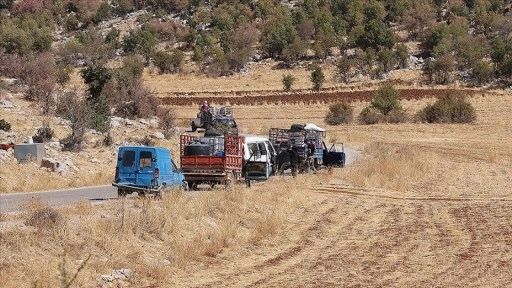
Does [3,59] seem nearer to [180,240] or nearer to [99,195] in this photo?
[99,195]

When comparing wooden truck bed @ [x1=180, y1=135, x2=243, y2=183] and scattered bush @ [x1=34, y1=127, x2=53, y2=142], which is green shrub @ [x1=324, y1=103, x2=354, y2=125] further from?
wooden truck bed @ [x1=180, y1=135, x2=243, y2=183]

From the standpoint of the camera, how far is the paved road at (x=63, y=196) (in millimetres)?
21198

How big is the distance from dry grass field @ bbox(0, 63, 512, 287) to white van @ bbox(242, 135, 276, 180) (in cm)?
77

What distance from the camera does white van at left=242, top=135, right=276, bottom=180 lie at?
2900cm

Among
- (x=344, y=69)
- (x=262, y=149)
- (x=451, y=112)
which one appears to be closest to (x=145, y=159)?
(x=262, y=149)

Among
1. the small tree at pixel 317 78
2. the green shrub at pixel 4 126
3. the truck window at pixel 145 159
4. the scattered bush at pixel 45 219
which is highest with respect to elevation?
the small tree at pixel 317 78

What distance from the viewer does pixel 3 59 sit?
5041 cm

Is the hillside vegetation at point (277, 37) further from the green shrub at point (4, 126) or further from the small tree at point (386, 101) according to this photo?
the green shrub at point (4, 126)

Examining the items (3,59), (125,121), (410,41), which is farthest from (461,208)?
(410,41)

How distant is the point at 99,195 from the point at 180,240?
8734mm

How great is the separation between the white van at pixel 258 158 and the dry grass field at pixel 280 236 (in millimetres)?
768

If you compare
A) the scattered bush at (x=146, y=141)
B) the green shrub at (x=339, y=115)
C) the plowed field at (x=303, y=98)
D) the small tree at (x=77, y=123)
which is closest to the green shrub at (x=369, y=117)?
the green shrub at (x=339, y=115)

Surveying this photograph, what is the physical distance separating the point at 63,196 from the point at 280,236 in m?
8.02

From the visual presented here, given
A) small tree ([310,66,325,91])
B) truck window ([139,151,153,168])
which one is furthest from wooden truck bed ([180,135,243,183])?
small tree ([310,66,325,91])
